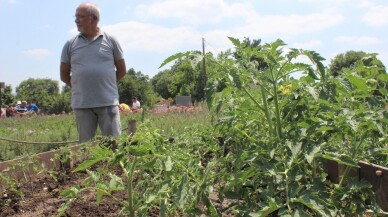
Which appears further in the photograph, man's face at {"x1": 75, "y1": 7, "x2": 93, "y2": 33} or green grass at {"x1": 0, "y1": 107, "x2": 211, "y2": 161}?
green grass at {"x1": 0, "y1": 107, "x2": 211, "y2": 161}

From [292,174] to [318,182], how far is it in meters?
0.10

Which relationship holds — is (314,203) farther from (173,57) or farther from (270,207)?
(173,57)

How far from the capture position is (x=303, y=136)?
6.00 ft

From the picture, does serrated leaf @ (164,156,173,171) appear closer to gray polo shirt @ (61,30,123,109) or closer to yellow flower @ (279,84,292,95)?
yellow flower @ (279,84,292,95)

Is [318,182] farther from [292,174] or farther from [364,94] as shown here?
[364,94]

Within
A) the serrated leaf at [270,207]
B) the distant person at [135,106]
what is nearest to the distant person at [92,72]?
the serrated leaf at [270,207]

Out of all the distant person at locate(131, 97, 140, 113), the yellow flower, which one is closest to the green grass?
the yellow flower

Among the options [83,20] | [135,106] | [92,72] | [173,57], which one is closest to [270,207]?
[173,57]

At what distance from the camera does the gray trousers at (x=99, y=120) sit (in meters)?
4.97

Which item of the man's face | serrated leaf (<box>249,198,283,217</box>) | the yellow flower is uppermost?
the man's face

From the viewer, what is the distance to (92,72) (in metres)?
4.88

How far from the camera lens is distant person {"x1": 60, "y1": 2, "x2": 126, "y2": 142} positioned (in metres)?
4.89

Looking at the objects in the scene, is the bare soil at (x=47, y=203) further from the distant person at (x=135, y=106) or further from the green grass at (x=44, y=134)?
the distant person at (x=135, y=106)

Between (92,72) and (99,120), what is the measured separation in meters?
0.51
